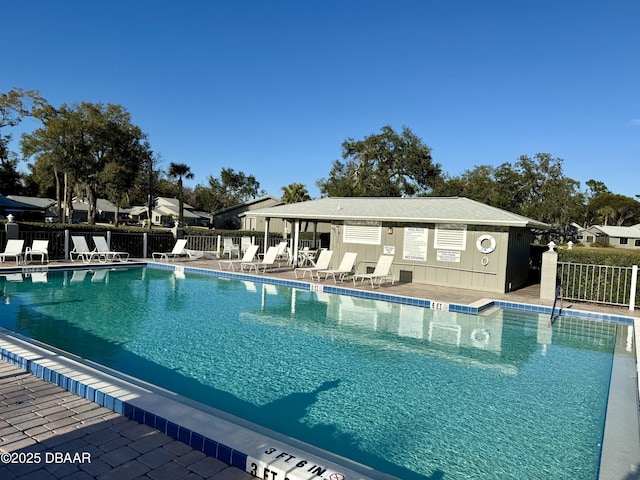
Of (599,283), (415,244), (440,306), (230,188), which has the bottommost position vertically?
(440,306)

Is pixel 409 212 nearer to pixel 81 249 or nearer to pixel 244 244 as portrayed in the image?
pixel 244 244

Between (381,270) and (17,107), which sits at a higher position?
(17,107)

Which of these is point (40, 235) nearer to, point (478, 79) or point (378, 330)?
point (378, 330)

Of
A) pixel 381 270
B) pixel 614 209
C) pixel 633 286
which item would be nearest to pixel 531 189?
pixel 614 209

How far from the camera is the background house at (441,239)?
13688 millimetres

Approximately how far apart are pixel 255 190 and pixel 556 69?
58.4 meters

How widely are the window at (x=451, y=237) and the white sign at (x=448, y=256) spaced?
14 centimetres

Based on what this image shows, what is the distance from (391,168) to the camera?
142 ft

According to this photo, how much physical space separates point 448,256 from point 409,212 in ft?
7.11

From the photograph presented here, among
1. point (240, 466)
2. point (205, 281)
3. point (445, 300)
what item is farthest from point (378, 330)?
point (205, 281)

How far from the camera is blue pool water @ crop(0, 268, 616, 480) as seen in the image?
4.04 meters

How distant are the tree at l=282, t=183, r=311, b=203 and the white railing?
31166 millimetres

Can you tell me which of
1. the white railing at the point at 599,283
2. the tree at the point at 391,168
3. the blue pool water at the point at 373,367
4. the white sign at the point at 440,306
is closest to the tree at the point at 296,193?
the tree at the point at 391,168

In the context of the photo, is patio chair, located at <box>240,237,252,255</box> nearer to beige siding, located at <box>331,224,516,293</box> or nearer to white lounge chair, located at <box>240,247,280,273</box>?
white lounge chair, located at <box>240,247,280,273</box>
